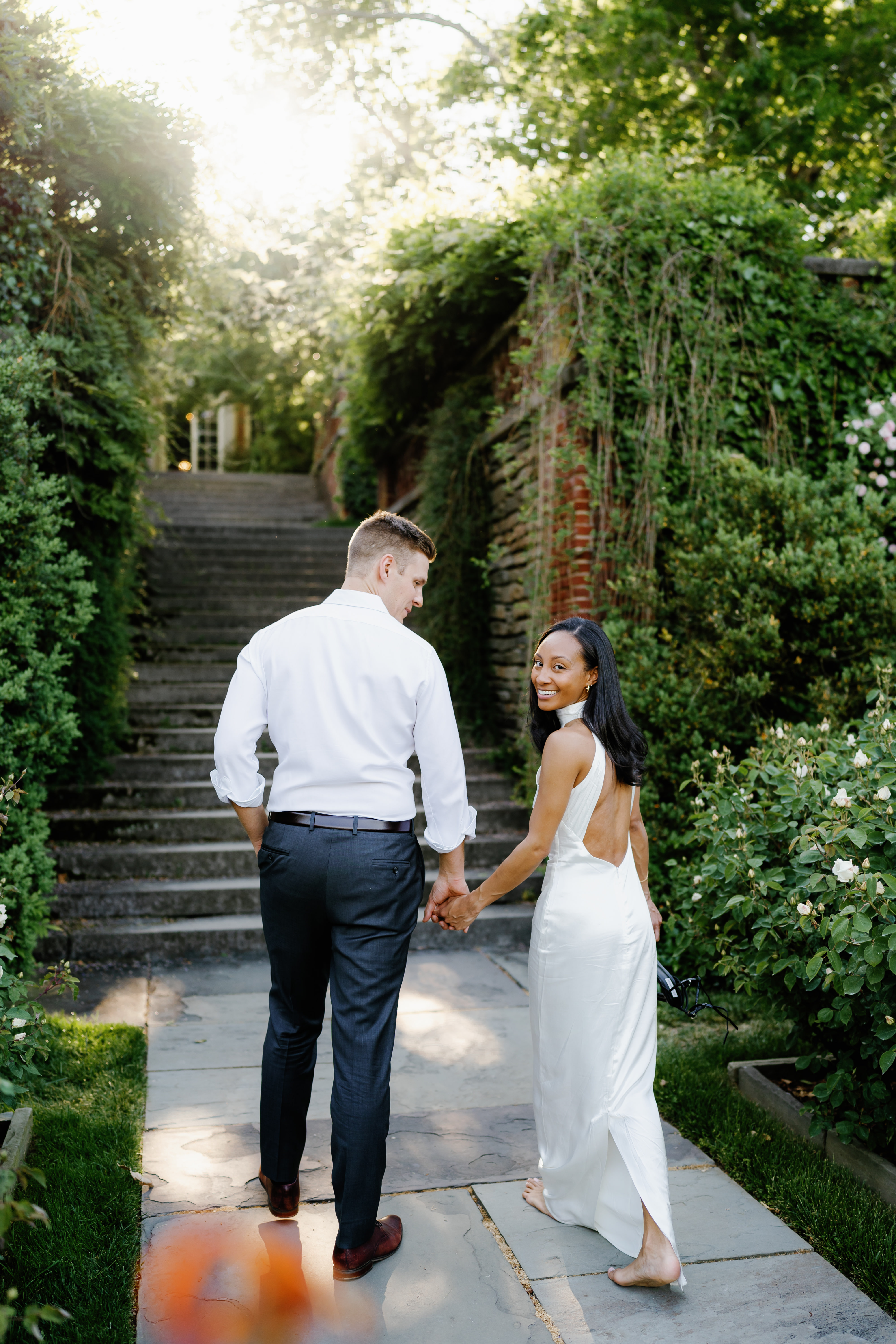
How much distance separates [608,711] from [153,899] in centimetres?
378

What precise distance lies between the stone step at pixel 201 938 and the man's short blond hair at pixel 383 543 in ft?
9.60

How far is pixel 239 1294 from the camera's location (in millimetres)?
2520

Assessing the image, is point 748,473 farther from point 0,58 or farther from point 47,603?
point 0,58

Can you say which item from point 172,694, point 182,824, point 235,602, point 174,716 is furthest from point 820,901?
point 235,602

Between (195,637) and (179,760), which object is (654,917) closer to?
(179,760)

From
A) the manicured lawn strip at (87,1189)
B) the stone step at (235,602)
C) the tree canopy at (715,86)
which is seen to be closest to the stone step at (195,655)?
the stone step at (235,602)

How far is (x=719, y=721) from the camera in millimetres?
5359

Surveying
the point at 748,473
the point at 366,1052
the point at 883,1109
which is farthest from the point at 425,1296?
the point at 748,473

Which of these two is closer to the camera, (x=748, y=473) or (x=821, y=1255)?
(x=821, y=1255)

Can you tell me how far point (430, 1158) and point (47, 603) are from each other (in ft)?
10.0

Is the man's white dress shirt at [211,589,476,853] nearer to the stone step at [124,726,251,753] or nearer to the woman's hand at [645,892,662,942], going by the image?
the woman's hand at [645,892,662,942]

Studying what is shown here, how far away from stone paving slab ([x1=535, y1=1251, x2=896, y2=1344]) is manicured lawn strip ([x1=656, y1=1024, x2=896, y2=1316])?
0.31 feet

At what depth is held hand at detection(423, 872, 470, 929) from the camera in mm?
2789

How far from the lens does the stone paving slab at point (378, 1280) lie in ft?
7.89
